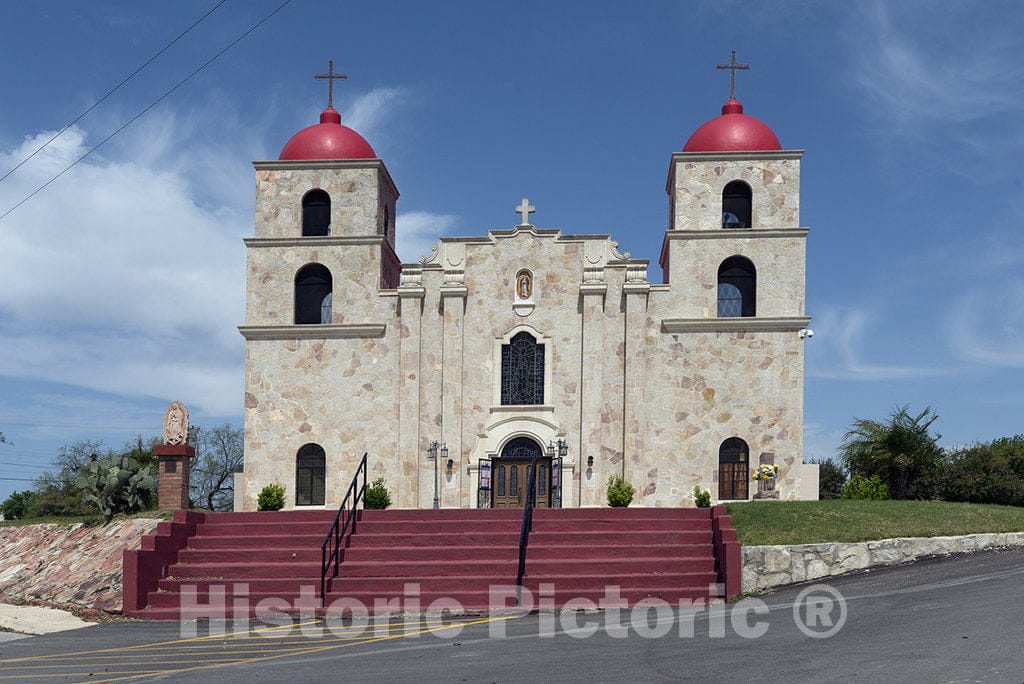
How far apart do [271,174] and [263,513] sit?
11493 millimetres

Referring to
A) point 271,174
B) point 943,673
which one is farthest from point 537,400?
point 943,673

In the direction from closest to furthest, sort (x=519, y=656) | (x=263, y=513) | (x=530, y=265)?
(x=519, y=656), (x=263, y=513), (x=530, y=265)

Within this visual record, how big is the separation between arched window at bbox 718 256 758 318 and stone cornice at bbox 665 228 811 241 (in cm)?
64

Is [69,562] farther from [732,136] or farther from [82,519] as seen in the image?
[732,136]

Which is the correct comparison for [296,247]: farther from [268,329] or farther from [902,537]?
[902,537]

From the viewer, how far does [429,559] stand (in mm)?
24250

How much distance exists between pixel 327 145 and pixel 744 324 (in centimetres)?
1310

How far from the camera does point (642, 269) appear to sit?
107ft

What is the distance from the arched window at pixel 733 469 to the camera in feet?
103

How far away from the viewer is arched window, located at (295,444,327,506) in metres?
32.7

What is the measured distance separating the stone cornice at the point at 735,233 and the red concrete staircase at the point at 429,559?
9132mm

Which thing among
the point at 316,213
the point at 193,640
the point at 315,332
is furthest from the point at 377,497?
the point at 193,640

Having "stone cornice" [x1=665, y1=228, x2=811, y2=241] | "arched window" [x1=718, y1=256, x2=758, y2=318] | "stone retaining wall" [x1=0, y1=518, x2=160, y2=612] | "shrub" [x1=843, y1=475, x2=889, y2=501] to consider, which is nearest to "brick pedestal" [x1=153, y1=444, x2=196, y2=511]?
"stone retaining wall" [x1=0, y1=518, x2=160, y2=612]

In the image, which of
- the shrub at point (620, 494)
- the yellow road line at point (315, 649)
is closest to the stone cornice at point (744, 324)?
the shrub at point (620, 494)
